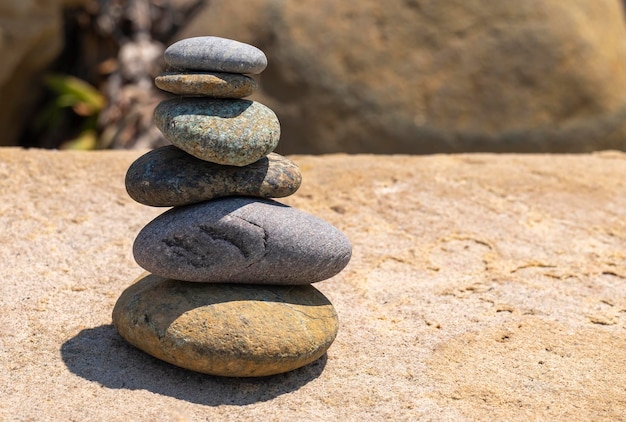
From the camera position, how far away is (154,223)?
4840mm

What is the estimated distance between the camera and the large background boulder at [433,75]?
9766 mm

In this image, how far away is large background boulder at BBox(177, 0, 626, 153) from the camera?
32.0 ft

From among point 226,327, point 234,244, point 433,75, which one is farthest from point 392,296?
point 433,75

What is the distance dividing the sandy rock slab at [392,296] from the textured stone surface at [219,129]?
126 cm

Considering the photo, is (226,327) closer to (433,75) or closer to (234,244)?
(234,244)

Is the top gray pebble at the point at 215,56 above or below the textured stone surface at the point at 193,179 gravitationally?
above

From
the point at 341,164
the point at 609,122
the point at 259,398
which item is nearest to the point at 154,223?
the point at 259,398

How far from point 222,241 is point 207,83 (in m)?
0.88

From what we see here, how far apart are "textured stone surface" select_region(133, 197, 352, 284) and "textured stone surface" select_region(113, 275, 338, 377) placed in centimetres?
12

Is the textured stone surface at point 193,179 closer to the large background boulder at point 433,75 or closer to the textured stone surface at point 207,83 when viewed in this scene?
the textured stone surface at point 207,83

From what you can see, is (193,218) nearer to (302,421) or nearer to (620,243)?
(302,421)

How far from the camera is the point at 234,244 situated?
465 cm

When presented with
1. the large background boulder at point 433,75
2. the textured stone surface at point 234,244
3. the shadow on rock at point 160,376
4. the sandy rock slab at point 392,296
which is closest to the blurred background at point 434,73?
the large background boulder at point 433,75

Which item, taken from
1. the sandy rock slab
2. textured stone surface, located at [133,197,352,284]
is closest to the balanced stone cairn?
textured stone surface, located at [133,197,352,284]
